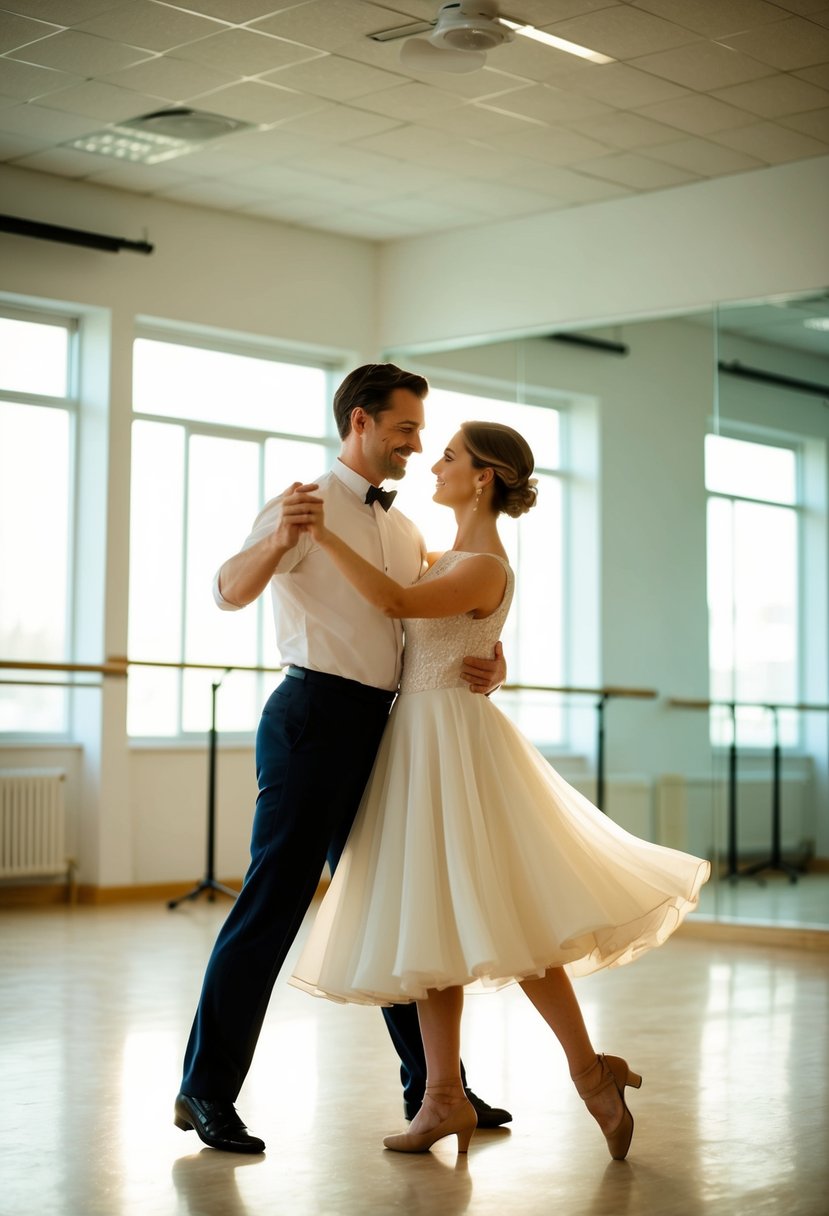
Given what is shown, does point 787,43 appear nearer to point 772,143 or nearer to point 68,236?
point 772,143

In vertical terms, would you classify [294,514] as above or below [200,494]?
below


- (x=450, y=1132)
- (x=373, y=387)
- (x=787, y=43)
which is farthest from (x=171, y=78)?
(x=450, y=1132)

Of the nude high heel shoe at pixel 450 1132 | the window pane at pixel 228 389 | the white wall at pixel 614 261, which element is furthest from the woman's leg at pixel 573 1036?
the window pane at pixel 228 389

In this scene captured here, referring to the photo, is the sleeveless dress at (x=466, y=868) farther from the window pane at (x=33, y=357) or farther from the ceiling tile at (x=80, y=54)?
the window pane at (x=33, y=357)

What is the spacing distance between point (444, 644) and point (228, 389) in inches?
206

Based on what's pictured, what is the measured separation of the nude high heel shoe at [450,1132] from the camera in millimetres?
3127

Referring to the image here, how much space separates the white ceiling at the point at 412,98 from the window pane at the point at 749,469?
48.4 inches

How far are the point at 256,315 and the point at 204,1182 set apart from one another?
5728 mm

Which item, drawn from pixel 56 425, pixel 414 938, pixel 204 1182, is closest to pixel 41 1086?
pixel 204 1182

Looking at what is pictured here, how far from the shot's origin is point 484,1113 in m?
3.43

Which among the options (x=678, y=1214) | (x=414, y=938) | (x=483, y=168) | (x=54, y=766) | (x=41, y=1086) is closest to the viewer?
(x=678, y=1214)

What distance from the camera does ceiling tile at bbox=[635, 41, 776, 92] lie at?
5.51 m

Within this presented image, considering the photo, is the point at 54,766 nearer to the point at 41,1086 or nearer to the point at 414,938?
the point at 41,1086

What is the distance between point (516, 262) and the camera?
7707 millimetres
